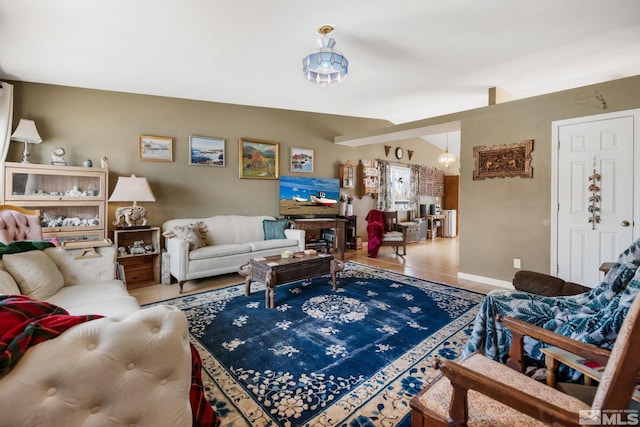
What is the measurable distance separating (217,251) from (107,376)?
3.09 meters

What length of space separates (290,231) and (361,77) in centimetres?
259

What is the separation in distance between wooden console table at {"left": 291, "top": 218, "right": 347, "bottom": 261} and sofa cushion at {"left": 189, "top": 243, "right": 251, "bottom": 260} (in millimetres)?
1388

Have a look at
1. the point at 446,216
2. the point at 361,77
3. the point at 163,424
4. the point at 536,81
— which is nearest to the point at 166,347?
the point at 163,424

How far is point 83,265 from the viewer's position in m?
2.39

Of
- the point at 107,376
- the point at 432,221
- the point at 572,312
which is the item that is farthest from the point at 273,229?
the point at 432,221

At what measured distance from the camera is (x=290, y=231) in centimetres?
480

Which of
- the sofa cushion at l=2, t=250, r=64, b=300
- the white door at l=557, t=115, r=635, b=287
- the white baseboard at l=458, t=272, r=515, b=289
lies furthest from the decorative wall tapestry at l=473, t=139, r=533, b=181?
the sofa cushion at l=2, t=250, r=64, b=300

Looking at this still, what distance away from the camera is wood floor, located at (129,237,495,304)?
3531mm

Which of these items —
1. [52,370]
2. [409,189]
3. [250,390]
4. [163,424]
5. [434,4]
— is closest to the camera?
[52,370]

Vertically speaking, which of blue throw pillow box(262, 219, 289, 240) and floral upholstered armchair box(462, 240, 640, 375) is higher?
blue throw pillow box(262, 219, 289, 240)

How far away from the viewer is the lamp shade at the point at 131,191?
11.7 ft

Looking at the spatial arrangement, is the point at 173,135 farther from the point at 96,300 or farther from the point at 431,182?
the point at 431,182

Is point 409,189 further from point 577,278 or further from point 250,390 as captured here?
point 250,390

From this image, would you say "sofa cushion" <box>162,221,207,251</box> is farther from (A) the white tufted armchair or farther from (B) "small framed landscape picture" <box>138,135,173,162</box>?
(A) the white tufted armchair
